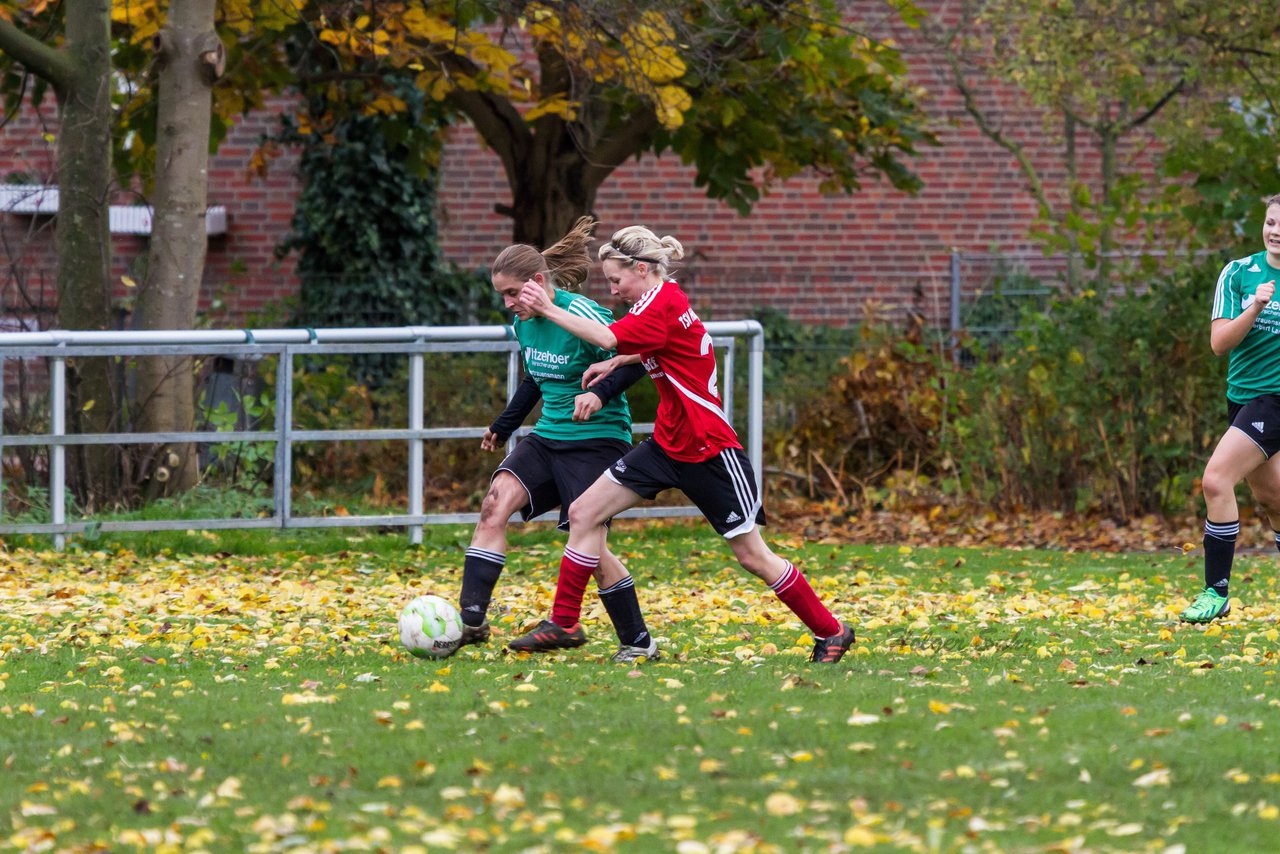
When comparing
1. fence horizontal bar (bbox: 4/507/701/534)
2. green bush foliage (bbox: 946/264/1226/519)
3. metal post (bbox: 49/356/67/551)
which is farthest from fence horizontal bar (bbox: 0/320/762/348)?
green bush foliage (bbox: 946/264/1226/519)

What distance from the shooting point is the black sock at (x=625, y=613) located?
22.8 ft

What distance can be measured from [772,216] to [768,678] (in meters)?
13.5

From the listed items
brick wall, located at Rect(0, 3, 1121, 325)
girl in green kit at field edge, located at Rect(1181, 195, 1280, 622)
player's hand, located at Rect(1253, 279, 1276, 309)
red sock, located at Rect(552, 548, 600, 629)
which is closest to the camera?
red sock, located at Rect(552, 548, 600, 629)

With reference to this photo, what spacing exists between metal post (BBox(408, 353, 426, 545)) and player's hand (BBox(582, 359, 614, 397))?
4.58m

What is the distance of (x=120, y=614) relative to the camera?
8.43 metres

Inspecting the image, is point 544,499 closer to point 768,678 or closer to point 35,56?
point 768,678

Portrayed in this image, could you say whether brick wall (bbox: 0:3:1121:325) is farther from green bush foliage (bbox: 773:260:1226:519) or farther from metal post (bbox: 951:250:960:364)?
green bush foliage (bbox: 773:260:1226:519)

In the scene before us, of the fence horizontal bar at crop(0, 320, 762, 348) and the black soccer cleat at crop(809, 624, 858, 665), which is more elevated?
the fence horizontal bar at crop(0, 320, 762, 348)

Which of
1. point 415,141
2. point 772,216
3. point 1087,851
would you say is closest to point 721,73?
point 415,141

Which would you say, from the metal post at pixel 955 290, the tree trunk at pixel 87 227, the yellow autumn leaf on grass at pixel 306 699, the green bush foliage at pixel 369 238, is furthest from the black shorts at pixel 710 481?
the metal post at pixel 955 290

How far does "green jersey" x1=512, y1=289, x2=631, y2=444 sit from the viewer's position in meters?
7.03

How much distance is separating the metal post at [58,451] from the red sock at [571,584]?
190 inches

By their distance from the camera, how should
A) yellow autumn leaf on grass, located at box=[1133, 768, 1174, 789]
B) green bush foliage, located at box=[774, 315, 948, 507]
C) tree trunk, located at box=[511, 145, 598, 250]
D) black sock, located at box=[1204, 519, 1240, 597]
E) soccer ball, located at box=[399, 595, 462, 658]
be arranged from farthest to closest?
tree trunk, located at box=[511, 145, 598, 250], green bush foliage, located at box=[774, 315, 948, 507], black sock, located at box=[1204, 519, 1240, 597], soccer ball, located at box=[399, 595, 462, 658], yellow autumn leaf on grass, located at box=[1133, 768, 1174, 789]

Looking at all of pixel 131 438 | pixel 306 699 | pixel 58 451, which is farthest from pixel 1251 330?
pixel 58 451
